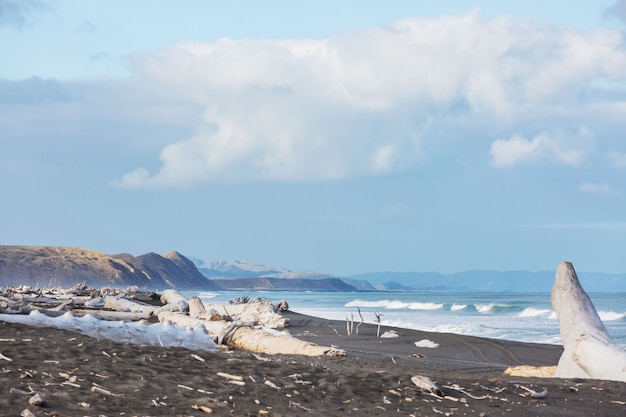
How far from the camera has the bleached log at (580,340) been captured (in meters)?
9.70

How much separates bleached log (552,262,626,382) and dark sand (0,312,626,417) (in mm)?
796

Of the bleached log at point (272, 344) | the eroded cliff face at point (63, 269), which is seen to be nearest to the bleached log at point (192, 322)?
the bleached log at point (272, 344)

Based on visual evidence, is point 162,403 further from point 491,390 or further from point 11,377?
point 491,390

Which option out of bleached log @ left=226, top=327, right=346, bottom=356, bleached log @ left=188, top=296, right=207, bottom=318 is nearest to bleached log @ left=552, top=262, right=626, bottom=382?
bleached log @ left=226, top=327, right=346, bottom=356

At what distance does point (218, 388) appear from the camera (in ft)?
22.4

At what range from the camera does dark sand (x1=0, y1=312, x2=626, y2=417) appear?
5.98m

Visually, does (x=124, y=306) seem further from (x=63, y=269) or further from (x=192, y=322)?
(x=63, y=269)

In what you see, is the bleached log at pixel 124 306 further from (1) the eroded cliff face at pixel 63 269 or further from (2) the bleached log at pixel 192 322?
(1) the eroded cliff face at pixel 63 269

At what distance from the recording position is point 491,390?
7.79m

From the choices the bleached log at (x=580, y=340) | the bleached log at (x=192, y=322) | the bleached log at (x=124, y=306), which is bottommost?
the bleached log at (x=124, y=306)

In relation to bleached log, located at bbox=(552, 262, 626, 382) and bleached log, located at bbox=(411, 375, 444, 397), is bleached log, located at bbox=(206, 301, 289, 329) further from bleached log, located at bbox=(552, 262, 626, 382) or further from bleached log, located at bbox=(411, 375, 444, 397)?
bleached log, located at bbox=(411, 375, 444, 397)

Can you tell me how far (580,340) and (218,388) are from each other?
18.4 feet

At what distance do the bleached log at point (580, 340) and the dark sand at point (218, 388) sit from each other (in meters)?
0.80

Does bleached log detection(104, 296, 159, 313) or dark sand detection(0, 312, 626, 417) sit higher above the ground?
dark sand detection(0, 312, 626, 417)
